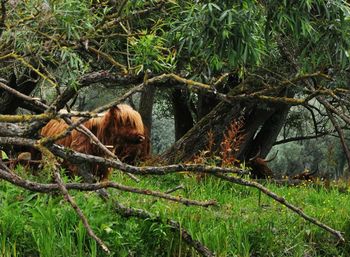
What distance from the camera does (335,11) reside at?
4.74 m

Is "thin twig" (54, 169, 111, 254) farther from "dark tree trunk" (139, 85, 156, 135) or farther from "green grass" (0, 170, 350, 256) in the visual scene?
"dark tree trunk" (139, 85, 156, 135)

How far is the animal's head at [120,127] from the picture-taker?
9922mm

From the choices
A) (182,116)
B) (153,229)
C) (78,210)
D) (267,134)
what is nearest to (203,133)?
(267,134)

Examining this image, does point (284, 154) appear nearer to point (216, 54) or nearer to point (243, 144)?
point (243, 144)

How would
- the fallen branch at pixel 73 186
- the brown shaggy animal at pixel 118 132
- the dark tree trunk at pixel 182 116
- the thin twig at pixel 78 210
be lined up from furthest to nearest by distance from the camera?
the dark tree trunk at pixel 182 116 < the brown shaggy animal at pixel 118 132 < the fallen branch at pixel 73 186 < the thin twig at pixel 78 210

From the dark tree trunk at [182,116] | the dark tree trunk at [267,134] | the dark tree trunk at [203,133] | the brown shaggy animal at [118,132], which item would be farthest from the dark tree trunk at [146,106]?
the brown shaggy animal at [118,132]

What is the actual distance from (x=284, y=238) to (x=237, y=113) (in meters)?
6.82

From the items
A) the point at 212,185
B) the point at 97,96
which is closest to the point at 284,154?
the point at 97,96

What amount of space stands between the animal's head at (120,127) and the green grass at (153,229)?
2.77 meters

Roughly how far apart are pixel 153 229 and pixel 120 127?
4.84 m

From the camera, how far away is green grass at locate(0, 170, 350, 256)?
4898 millimetres

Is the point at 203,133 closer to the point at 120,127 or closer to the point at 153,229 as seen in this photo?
the point at 120,127

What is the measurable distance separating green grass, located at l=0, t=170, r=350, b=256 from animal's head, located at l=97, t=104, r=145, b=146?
2768mm

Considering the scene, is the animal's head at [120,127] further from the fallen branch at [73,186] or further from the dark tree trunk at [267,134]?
the dark tree trunk at [267,134]
